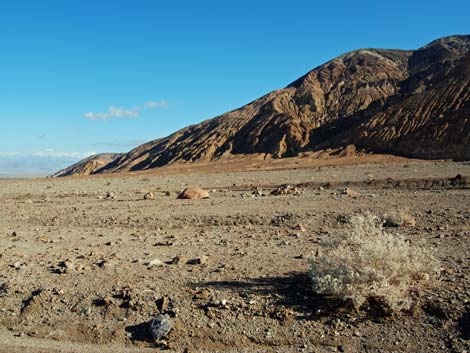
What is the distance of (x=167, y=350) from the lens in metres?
5.53

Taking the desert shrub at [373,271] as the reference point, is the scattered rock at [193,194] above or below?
above

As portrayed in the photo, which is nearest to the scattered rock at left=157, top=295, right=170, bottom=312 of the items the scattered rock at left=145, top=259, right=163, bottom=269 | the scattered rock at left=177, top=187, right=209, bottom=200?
the scattered rock at left=145, top=259, right=163, bottom=269

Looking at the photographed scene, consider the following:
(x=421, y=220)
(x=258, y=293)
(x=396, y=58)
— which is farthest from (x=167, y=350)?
(x=396, y=58)

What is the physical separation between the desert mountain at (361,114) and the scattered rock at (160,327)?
44.6 m

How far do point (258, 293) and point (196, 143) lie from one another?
83.1m

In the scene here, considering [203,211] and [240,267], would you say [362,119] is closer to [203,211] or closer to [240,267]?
[203,211]

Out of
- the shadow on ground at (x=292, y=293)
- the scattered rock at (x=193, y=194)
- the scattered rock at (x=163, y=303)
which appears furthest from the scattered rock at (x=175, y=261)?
the scattered rock at (x=193, y=194)

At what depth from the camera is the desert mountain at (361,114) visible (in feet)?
176

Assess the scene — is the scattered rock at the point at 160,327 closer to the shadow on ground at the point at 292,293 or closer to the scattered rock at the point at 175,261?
the shadow on ground at the point at 292,293

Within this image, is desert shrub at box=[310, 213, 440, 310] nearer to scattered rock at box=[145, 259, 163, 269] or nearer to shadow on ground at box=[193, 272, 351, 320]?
shadow on ground at box=[193, 272, 351, 320]

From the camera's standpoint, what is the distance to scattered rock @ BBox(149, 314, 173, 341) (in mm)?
5699

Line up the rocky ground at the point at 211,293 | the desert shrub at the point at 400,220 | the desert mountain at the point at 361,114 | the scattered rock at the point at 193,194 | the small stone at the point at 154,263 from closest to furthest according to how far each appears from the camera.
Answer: the rocky ground at the point at 211,293
the small stone at the point at 154,263
the desert shrub at the point at 400,220
the scattered rock at the point at 193,194
the desert mountain at the point at 361,114

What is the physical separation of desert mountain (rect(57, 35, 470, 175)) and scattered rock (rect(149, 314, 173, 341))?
4461cm

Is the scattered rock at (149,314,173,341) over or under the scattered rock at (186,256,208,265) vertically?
under
